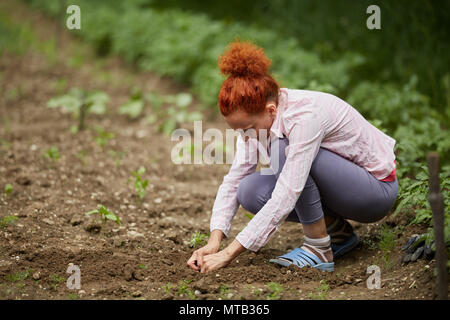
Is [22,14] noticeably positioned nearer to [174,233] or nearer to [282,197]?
[174,233]

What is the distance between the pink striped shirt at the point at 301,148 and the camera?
7.46 ft

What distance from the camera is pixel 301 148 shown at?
89.0 inches

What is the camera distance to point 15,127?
4.70 meters

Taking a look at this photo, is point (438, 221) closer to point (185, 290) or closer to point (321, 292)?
point (321, 292)

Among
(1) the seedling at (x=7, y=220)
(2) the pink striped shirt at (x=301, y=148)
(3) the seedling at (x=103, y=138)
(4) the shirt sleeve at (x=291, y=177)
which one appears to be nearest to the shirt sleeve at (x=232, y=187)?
(2) the pink striped shirt at (x=301, y=148)

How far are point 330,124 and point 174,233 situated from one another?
1111mm

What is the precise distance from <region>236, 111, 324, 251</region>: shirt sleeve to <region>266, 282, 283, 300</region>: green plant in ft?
0.61

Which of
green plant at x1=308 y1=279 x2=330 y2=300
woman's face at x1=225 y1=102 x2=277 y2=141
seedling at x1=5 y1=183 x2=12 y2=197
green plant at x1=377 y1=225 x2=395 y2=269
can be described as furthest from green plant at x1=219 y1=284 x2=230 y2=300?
seedling at x1=5 y1=183 x2=12 y2=197

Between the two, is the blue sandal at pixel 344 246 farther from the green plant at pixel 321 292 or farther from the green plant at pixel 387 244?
the green plant at pixel 321 292

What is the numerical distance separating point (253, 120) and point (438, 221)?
86 cm

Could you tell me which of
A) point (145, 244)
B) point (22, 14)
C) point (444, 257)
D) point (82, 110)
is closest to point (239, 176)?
point (145, 244)

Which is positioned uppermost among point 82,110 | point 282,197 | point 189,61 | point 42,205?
point 189,61

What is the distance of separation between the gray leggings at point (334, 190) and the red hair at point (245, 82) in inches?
9.5

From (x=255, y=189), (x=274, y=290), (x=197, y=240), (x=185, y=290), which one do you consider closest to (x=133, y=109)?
(x=197, y=240)
